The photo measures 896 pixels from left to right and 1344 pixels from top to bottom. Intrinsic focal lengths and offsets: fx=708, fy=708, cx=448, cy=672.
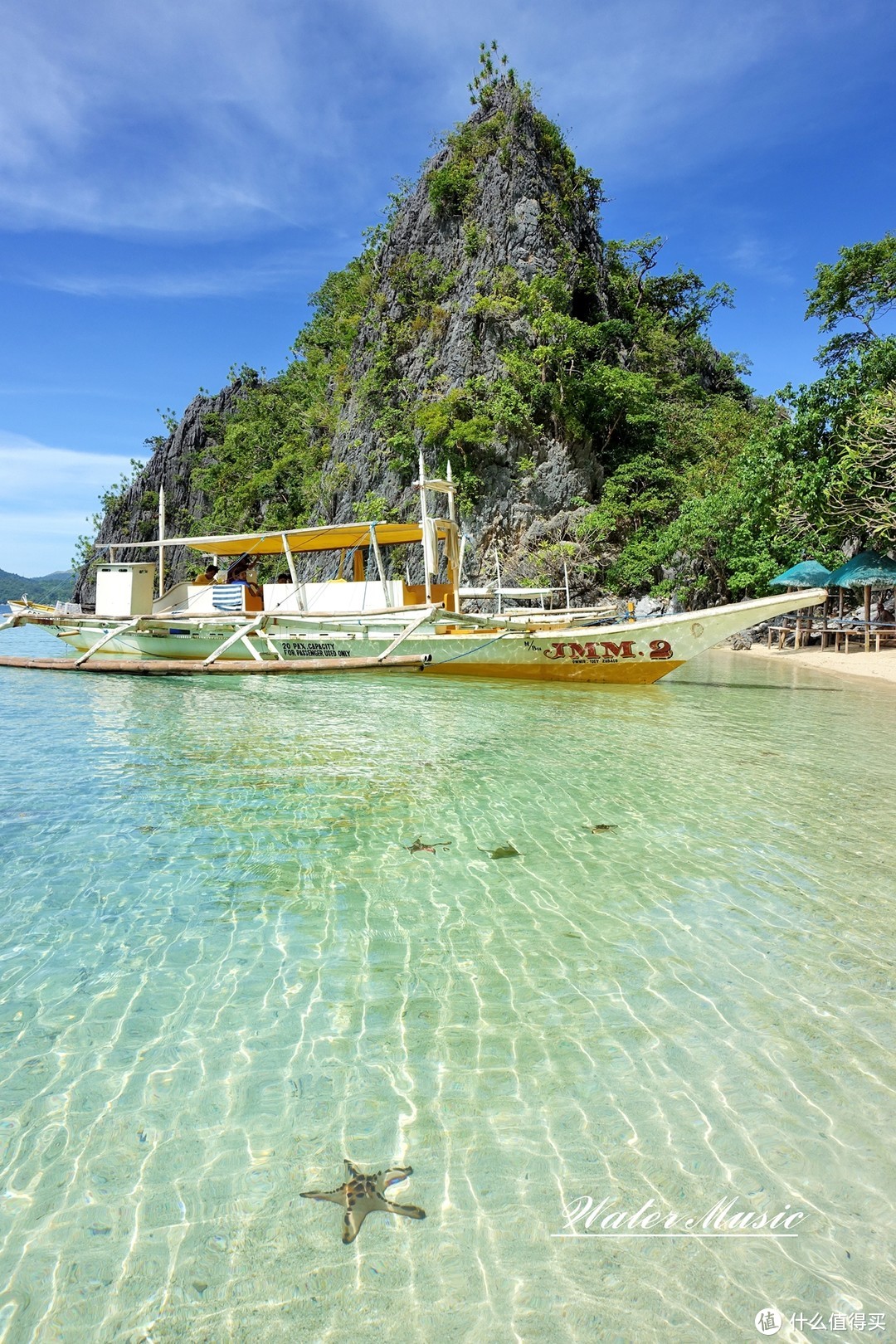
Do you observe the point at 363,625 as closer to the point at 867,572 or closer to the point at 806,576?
the point at 806,576

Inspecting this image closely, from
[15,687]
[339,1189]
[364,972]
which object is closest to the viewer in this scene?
[339,1189]

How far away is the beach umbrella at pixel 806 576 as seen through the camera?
2219cm

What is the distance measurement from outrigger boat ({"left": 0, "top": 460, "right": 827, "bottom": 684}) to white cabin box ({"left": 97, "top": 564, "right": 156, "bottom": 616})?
0.03 m

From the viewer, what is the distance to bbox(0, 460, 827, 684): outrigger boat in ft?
42.9

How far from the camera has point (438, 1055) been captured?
2896 millimetres

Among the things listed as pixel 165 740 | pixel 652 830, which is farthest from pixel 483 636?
pixel 652 830

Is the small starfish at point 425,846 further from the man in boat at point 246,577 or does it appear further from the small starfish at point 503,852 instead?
the man in boat at point 246,577

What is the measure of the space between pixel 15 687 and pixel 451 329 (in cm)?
2741

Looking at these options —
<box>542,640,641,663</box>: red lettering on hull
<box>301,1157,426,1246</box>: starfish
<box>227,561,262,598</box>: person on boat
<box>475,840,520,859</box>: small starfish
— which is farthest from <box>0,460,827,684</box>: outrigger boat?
<box>301,1157,426,1246</box>: starfish

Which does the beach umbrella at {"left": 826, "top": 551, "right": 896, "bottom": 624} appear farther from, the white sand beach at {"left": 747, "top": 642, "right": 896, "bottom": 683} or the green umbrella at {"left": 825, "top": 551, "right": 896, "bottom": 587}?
the white sand beach at {"left": 747, "top": 642, "right": 896, "bottom": 683}

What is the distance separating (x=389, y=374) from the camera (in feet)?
118

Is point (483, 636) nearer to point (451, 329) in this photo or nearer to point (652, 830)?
point (652, 830)

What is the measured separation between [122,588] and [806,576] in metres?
20.1

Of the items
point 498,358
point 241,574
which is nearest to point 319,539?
point 241,574
